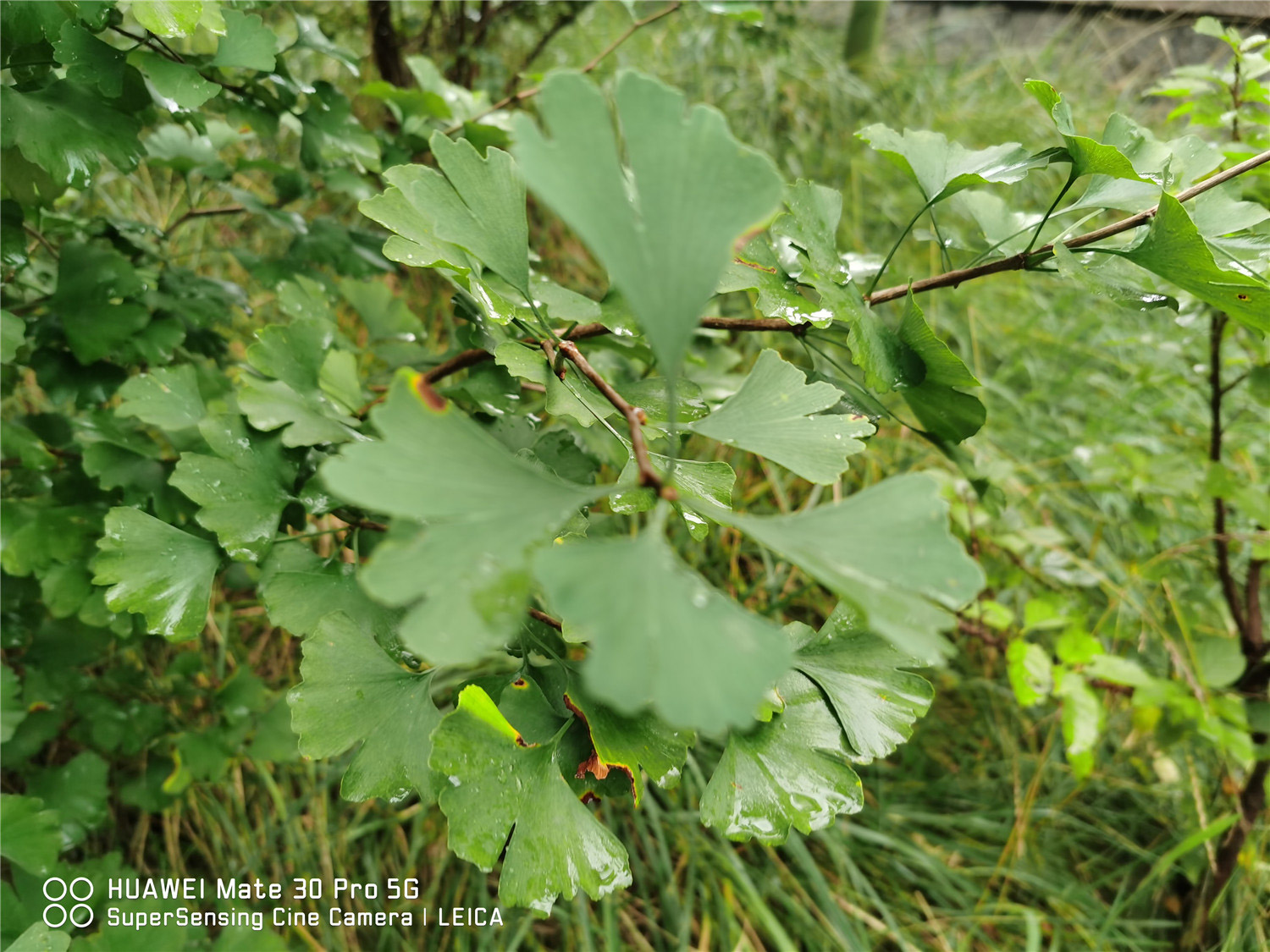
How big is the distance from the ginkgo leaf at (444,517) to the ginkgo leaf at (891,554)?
70 mm

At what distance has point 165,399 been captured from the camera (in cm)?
54

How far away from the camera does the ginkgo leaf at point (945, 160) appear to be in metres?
0.42

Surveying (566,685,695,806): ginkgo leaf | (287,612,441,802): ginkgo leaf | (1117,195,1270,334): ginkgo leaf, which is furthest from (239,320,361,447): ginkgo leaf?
(1117,195,1270,334): ginkgo leaf

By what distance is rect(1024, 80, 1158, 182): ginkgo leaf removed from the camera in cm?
36

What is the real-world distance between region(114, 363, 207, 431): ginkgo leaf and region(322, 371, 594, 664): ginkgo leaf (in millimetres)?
369

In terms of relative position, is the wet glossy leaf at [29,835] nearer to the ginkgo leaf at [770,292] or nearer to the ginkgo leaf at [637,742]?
the ginkgo leaf at [637,742]

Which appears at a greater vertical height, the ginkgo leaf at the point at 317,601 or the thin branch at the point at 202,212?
the thin branch at the point at 202,212

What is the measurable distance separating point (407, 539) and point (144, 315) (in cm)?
54

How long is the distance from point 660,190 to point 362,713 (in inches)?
12.1

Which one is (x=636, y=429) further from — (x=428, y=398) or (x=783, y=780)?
(x=783, y=780)

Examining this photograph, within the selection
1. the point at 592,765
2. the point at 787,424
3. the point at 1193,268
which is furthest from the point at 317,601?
the point at 1193,268

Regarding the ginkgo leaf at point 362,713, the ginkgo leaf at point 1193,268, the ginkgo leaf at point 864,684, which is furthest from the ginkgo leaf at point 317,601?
the ginkgo leaf at point 1193,268

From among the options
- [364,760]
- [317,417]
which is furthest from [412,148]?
[364,760]

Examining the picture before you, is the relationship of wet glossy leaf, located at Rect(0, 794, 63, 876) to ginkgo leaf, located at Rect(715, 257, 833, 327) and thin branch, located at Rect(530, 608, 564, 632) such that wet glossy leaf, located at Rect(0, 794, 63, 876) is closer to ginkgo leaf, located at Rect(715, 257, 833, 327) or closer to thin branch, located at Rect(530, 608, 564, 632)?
thin branch, located at Rect(530, 608, 564, 632)
